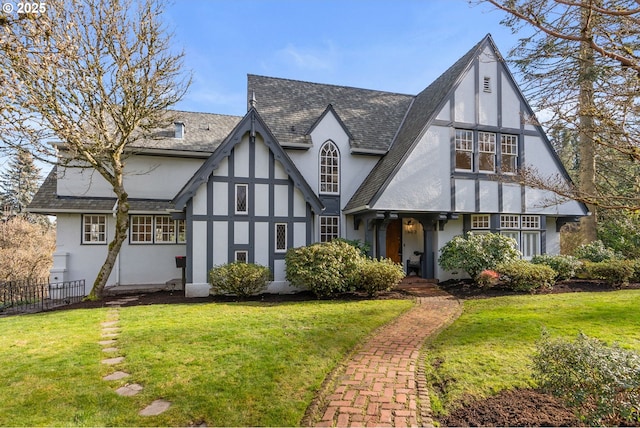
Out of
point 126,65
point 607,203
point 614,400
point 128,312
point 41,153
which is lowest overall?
point 128,312

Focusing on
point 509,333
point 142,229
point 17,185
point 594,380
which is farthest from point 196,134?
point 17,185

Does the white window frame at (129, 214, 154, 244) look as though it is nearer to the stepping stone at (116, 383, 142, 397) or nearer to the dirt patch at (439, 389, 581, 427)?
the stepping stone at (116, 383, 142, 397)

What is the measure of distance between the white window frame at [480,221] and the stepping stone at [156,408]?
14.5 m

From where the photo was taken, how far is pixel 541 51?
5703 millimetres

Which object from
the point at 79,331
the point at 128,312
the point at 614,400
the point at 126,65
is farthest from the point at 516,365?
the point at 126,65

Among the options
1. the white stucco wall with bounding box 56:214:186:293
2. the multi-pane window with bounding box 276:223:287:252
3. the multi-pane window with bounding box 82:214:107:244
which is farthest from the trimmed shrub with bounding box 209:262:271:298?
the multi-pane window with bounding box 82:214:107:244

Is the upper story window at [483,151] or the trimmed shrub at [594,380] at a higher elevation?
the upper story window at [483,151]

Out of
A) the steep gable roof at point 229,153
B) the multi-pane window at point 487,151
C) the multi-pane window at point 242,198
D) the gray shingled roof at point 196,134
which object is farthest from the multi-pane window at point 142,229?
the multi-pane window at point 487,151

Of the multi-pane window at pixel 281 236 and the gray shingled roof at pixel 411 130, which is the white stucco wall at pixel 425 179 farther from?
the multi-pane window at pixel 281 236

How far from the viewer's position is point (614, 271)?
43.6 ft

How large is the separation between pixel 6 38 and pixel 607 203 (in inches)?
358

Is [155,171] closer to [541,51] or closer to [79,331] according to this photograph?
[79,331]

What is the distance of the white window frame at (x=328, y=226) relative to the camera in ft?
50.7

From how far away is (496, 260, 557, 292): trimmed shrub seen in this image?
1214cm
